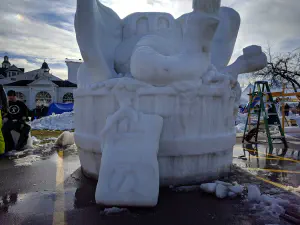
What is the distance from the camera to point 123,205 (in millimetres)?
2512

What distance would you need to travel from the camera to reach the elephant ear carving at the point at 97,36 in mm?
3131

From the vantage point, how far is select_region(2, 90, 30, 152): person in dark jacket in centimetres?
594

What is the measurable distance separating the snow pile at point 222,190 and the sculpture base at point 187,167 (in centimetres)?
26

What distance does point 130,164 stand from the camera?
266 centimetres

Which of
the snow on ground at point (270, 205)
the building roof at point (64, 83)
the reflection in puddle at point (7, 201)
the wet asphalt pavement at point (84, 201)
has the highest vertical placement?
the building roof at point (64, 83)

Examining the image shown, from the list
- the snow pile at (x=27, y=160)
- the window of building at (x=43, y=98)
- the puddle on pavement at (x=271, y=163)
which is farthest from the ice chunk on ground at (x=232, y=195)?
the window of building at (x=43, y=98)

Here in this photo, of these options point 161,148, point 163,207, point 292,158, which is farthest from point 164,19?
point 292,158

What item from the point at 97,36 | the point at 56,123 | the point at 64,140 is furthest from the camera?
the point at 56,123

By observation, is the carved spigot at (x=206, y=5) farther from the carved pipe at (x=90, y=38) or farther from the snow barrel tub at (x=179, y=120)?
the carved pipe at (x=90, y=38)

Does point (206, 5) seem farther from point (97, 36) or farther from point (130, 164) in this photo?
point (130, 164)

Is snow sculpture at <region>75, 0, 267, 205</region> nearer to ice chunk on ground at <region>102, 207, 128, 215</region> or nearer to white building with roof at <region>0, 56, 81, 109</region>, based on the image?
ice chunk on ground at <region>102, 207, 128, 215</region>

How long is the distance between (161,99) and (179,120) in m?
0.35

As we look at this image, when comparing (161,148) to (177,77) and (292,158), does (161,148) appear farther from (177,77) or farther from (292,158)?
(292,158)

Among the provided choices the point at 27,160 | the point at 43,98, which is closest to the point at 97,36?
the point at 27,160
